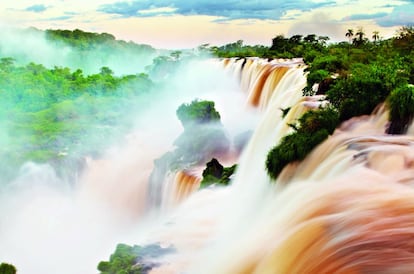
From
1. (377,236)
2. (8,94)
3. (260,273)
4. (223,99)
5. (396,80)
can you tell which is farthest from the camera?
(8,94)

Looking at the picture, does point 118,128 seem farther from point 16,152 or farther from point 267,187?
point 267,187

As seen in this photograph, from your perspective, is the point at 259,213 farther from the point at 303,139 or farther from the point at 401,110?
the point at 401,110

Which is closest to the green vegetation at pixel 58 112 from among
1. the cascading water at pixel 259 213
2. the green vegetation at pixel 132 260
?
the cascading water at pixel 259 213

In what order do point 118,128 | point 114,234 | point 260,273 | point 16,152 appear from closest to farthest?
point 260,273
point 114,234
point 16,152
point 118,128

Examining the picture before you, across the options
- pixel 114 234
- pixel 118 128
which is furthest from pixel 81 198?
pixel 118 128

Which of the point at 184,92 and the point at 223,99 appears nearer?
the point at 223,99

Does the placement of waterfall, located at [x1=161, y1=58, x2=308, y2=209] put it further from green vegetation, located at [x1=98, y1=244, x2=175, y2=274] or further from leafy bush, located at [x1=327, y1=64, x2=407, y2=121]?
green vegetation, located at [x1=98, y1=244, x2=175, y2=274]

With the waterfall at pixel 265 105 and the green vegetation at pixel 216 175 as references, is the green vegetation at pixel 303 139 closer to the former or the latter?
the waterfall at pixel 265 105

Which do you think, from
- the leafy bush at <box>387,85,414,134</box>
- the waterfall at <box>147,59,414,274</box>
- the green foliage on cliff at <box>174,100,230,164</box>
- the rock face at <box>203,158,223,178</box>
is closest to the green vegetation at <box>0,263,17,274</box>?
the waterfall at <box>147,59,414,274</box>
